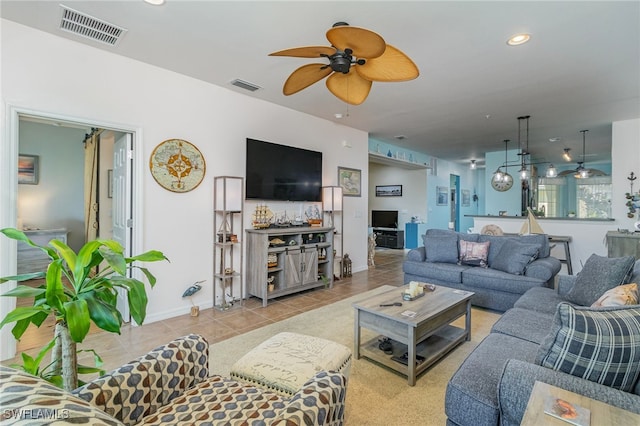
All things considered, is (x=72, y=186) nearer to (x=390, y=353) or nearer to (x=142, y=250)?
(x=142, y=250)

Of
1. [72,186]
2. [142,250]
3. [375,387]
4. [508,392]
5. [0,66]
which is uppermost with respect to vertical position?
[0,66]

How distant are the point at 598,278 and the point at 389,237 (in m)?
6.86

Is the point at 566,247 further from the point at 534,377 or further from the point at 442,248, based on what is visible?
the point at 534,377

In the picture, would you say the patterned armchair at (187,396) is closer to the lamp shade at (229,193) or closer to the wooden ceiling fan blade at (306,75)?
the wooden ceiling fan blade at (306,75)

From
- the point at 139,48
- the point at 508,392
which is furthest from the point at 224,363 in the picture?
the point at 139,48

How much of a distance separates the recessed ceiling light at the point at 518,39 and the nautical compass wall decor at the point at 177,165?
3464 millimetres

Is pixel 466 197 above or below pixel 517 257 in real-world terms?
above

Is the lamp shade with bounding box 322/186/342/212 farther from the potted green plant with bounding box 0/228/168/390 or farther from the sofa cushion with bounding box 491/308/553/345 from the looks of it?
the potted green plant with bounding box 0/228/168/390

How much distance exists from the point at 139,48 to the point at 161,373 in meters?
3.00

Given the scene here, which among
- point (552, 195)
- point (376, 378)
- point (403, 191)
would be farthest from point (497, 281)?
point (552, 195)

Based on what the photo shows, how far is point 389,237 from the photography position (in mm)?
9227

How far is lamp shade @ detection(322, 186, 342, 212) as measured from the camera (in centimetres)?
497

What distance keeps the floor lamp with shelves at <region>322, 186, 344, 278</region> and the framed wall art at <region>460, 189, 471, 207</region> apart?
7509mm

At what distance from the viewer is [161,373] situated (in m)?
1.25
